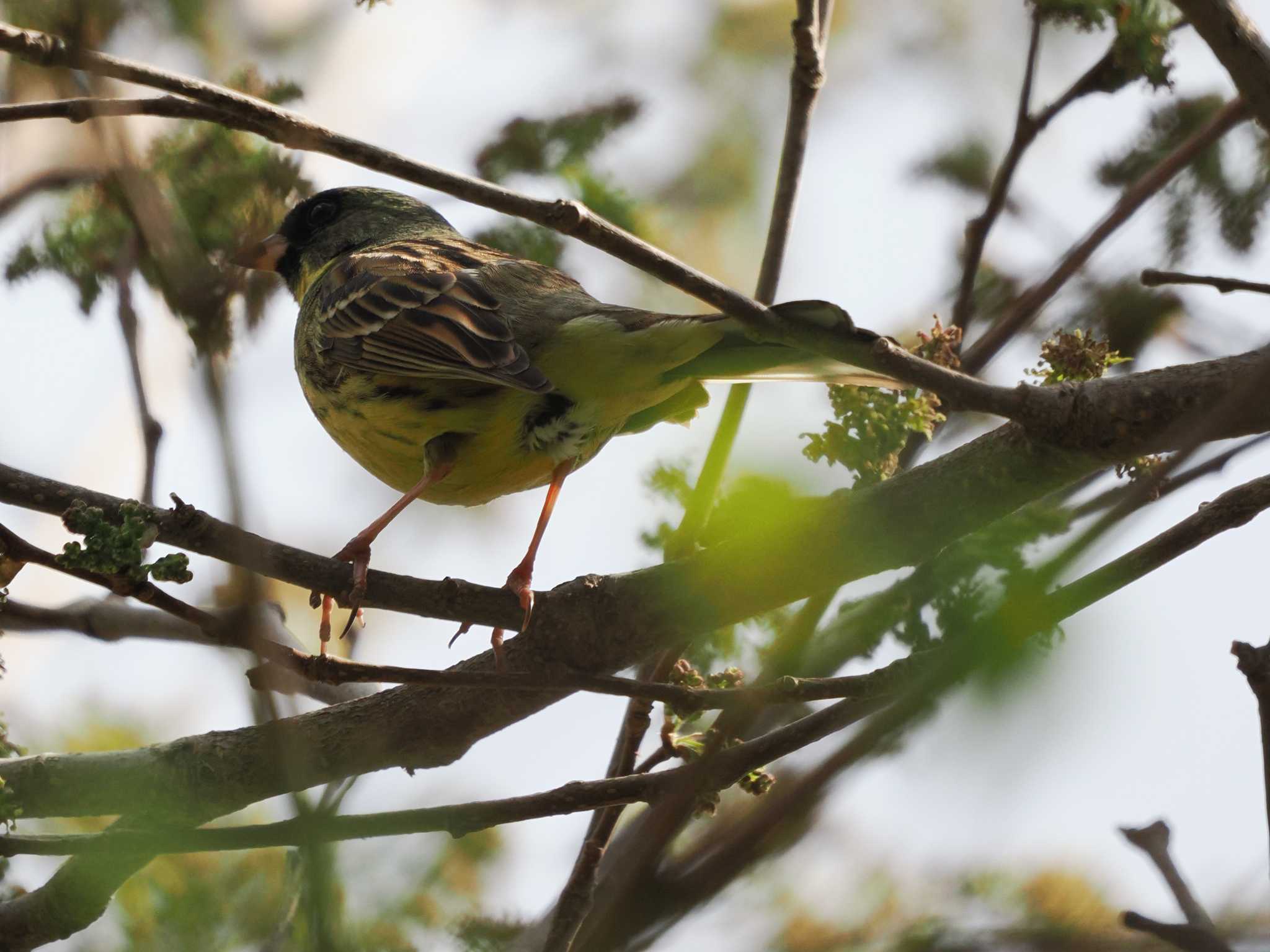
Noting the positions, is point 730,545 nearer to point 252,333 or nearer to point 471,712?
point 471,712

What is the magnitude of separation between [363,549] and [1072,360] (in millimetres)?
2315

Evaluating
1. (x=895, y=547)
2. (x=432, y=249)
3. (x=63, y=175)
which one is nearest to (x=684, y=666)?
(x=895, y=547)

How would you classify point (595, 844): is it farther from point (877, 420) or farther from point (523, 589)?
point (877, 420)

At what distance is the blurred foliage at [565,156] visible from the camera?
4703mm

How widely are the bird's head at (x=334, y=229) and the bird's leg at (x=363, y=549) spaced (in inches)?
78.6

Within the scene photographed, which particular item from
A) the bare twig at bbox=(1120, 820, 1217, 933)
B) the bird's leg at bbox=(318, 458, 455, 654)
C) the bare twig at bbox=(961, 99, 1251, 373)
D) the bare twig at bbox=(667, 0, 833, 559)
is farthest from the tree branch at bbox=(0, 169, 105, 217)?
the bare twig at bbox=(1120, 820, 1217, 933)

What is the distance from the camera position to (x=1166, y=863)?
2305mm

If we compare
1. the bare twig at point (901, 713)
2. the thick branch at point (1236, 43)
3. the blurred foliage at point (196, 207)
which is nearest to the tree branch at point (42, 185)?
the blurred foliage at point (196, 207)

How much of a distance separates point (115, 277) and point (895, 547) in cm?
277

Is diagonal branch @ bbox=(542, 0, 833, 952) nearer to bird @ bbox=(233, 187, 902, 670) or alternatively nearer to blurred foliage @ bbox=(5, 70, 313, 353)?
bird @ bbox=(233, 187, 902, 670)

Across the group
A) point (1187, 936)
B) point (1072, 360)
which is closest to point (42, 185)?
point (1072, 360)

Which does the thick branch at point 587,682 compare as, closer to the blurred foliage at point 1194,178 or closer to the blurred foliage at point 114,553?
the blurred foliage at point 114,553

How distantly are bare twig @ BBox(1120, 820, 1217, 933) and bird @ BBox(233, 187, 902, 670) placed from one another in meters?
1.72

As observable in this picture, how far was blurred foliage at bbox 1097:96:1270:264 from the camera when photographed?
16.3ft
